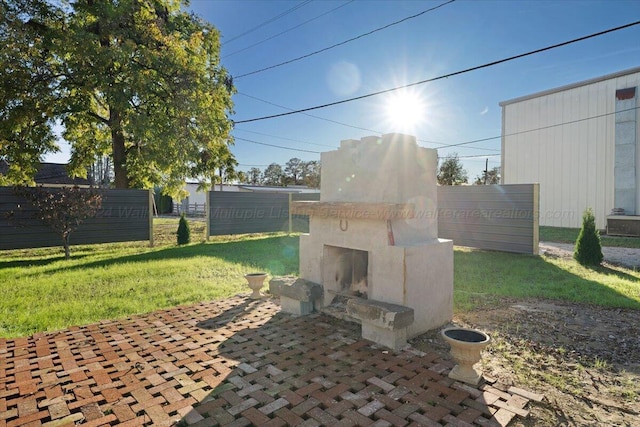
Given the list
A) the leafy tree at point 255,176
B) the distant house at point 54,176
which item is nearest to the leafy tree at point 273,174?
the leafy tree at point 255,176

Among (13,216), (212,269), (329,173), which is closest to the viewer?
(329,173)

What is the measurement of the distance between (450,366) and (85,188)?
9.88 meters

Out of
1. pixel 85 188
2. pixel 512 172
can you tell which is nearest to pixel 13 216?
pixel 85 188

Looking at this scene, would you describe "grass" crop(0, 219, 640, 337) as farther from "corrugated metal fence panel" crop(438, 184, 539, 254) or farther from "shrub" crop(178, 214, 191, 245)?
"shrub" crop(178, 214, 191, 245)

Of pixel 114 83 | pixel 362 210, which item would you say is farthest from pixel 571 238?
pixel 114 83

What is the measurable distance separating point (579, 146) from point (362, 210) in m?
18.5

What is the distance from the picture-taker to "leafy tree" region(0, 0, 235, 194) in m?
9.31

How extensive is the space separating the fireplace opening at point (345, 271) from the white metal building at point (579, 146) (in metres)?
16.2

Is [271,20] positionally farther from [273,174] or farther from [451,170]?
[273,174]

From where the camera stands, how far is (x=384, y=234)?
3.79 meters

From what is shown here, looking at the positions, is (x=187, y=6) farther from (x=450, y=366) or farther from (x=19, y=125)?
(x=450, y=366)

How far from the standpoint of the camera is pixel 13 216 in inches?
340

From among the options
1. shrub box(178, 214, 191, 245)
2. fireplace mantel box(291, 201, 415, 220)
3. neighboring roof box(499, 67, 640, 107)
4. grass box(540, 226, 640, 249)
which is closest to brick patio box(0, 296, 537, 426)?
fireplace mantel box(291, 201, 415, 220)

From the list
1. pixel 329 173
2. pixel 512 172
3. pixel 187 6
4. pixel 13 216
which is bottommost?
pixel 13 216
